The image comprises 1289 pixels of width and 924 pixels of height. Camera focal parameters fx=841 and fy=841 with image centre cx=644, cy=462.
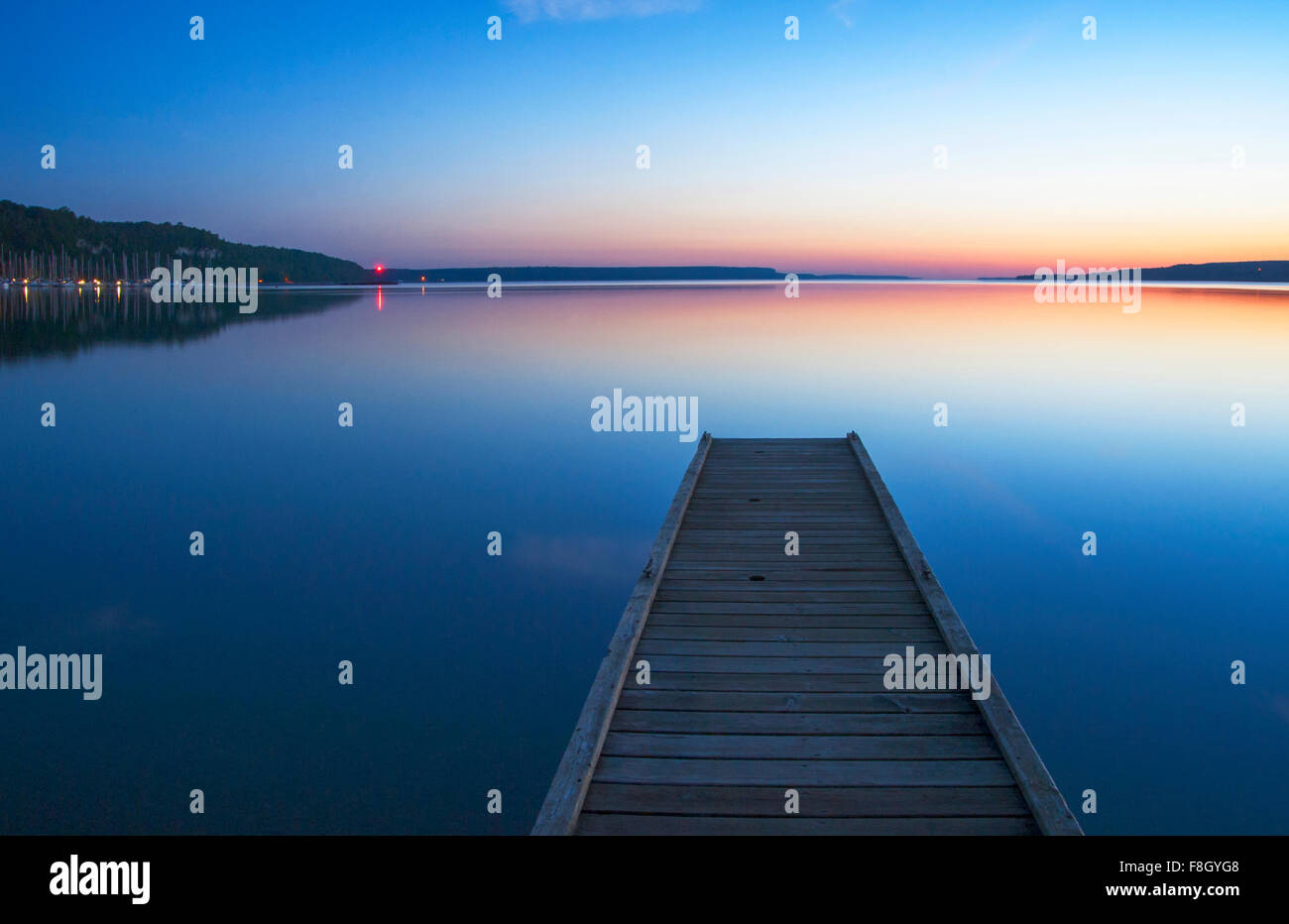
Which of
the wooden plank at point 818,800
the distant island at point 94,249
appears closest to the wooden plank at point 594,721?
the wooden plank at point 818,800

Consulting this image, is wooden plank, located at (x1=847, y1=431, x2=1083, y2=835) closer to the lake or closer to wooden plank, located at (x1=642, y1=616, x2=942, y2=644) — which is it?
wooden plank, located at (x1=642, y1=616, x2=942, y2=644)

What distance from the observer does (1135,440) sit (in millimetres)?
16734

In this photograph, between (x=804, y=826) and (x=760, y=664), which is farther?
(x=760, y=664)

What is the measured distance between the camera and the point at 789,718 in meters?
4.61

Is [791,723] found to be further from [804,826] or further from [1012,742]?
[1012,742]

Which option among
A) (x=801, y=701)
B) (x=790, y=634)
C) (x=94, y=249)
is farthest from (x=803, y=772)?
(x=94, y=249)

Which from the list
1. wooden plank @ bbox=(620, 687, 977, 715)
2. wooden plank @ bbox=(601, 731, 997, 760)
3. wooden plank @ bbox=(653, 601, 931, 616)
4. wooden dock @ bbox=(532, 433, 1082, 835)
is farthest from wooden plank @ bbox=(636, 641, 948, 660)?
wooden plank @ bbox=(601, 731, 997, 760)

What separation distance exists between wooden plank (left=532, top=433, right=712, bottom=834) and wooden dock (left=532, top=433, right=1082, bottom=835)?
0.01 meters

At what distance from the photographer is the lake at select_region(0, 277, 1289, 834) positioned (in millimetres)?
5500

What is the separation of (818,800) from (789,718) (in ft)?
2.59

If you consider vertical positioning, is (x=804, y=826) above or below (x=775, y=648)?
below

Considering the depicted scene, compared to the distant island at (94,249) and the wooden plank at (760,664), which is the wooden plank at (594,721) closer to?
the wooden plank at (760,664)
